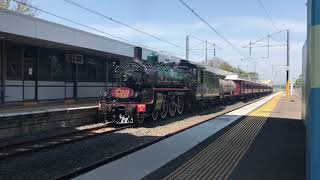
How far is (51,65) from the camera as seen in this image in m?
24.7

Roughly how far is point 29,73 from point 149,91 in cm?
701

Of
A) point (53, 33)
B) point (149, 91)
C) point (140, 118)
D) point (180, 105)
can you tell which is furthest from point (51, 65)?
point (140, 118)

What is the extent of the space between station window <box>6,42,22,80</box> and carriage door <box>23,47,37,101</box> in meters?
0.47

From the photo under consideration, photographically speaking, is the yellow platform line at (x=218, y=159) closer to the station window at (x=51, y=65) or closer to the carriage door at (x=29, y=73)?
the carriage door at (x=29, y=73)

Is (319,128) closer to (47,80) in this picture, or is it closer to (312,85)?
(312,85)

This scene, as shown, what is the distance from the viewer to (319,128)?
14.3 feet

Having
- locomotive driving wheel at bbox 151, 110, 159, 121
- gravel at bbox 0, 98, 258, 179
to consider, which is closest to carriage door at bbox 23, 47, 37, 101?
locomotive driving wheel at bbox 151, 110, 159, 121

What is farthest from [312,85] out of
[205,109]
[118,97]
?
[205,109]

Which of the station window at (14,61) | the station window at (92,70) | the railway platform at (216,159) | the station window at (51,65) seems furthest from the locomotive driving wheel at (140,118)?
the station window at (92,70)

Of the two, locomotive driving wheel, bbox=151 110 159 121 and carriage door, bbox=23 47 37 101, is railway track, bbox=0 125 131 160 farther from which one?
carriage door, bbox=23 47 37 101

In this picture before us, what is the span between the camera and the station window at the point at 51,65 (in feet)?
78.0

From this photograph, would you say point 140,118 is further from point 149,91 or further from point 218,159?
point 218,159

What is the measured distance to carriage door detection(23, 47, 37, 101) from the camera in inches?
874

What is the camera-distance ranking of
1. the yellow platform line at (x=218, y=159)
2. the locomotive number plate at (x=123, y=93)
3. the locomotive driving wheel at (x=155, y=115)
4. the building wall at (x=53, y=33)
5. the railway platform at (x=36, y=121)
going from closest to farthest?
the yellow platform line at (x=218, y=159) → the railway platform at (x=36, y=121) → the building wall at (x=53, y=33) → the locomotive number plate at (x=123, y=93) → the locomotive driving wheel at (x=155, y=115)
